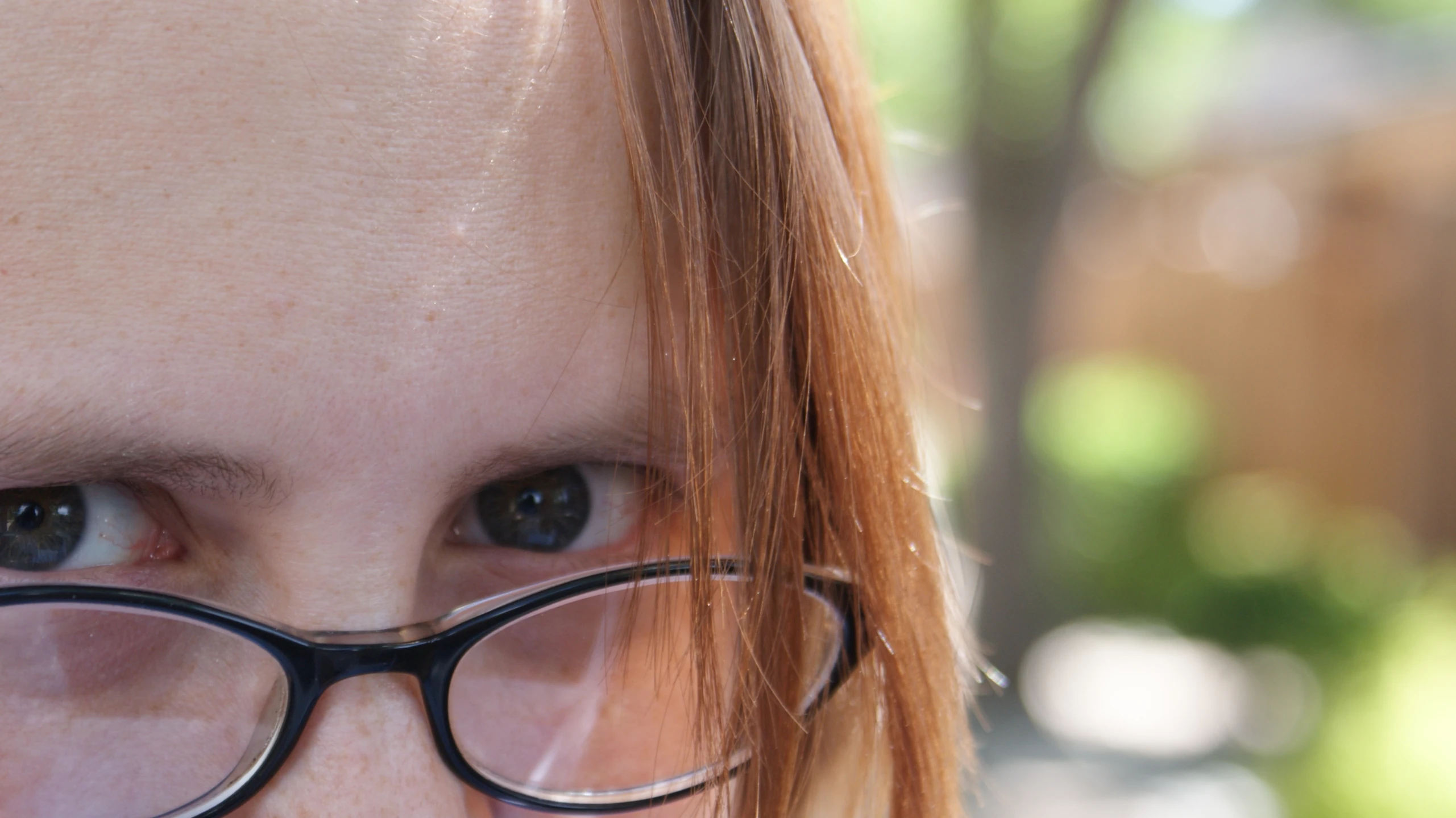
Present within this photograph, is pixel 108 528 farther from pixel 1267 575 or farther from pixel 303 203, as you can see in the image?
pixel 1267 575

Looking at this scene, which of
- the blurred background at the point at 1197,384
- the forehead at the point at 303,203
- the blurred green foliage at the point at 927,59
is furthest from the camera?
the blurred green foliage at the point at 927,59

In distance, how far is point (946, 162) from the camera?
6770 mm

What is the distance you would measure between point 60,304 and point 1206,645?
7.01 meters

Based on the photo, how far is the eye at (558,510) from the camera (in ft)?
3.41

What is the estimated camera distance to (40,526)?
89cm

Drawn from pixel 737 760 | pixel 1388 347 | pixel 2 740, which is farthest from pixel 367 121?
pixel 1388 347

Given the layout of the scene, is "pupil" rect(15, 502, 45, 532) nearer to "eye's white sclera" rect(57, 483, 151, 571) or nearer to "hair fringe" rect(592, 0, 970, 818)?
"eye's white sclera" rect(57, 483, 151, 571)

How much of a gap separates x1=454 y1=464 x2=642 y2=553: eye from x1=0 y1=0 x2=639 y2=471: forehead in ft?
0.49

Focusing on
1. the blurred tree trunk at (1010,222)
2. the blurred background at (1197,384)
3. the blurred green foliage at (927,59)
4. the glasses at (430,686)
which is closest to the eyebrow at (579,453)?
the glasses at (430,686)

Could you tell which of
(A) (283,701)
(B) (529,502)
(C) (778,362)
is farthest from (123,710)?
(C) (778,362)

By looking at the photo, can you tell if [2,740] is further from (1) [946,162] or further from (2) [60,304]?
(1) [946,162]

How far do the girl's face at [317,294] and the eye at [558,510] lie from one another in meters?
0.05

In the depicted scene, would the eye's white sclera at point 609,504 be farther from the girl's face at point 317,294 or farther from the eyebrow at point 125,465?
the eyebrow at point 125,465

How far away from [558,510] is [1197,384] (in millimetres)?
10430
